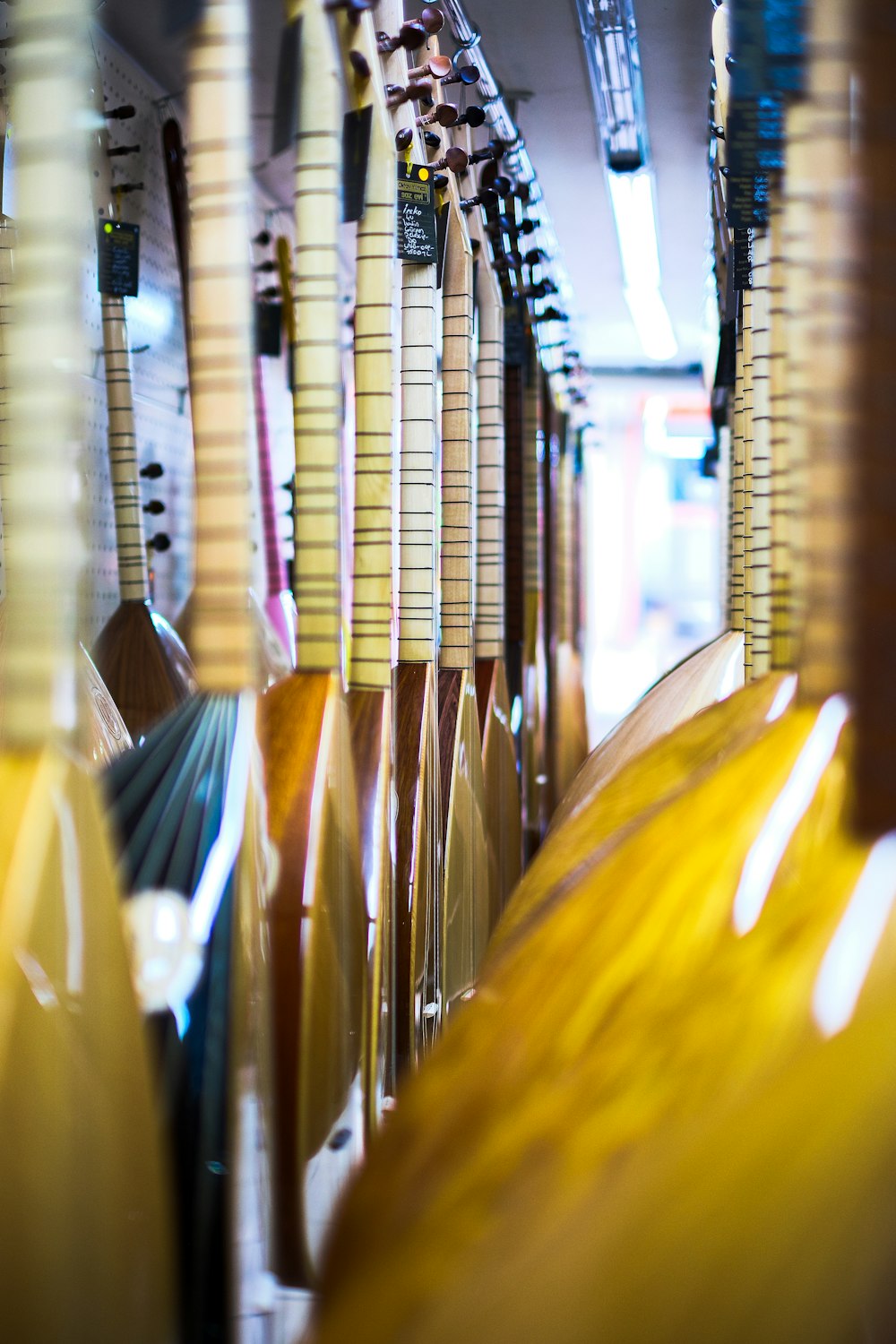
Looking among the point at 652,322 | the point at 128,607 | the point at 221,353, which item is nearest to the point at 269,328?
the point at 128,607

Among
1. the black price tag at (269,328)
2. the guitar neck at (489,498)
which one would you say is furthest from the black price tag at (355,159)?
the black price tag at (269,328)

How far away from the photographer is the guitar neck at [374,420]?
909 mm

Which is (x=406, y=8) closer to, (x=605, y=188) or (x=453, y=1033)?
(x=605, y=188)

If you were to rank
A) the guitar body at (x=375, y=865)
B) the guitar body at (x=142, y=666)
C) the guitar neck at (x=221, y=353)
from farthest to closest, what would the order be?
the guitar body at (x=142, y=666), the guitar body at (x=375, y=865), the guitar neck at (x=221, y=353)

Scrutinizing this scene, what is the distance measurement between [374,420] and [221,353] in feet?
0.75

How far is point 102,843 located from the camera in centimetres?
63

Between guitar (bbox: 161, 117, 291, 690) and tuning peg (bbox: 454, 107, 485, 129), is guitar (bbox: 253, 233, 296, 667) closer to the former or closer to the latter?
guitar (bbox: 161, 117, 291, 690)

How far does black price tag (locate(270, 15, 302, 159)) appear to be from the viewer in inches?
30.1

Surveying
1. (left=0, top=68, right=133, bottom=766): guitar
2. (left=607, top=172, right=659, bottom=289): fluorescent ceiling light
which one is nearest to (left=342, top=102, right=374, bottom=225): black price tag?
(left=0, top=68, right=133, bottom=766): guitar

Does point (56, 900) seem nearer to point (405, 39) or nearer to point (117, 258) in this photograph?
point (405, 39)

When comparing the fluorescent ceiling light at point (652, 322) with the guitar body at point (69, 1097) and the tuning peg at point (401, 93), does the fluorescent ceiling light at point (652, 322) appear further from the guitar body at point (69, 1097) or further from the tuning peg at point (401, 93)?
the guitar body at point (69, 1097)

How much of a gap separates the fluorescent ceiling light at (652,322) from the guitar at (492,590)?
1.65m

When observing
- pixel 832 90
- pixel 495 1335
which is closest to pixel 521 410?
pixel 832 90

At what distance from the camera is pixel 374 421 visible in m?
0.91
